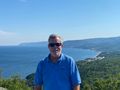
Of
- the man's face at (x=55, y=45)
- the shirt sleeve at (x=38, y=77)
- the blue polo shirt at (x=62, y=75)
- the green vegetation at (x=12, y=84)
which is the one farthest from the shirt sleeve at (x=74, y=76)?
the green vegetation at (x=12, y=84)

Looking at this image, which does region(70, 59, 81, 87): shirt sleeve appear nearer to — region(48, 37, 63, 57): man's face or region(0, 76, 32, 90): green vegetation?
region(48, 37, 63, 57): man's face

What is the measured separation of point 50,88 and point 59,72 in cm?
20

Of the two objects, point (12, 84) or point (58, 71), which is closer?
point (58, 71)

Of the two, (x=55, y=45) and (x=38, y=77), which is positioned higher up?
(x=55, y=45)

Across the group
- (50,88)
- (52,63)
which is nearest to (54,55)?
(52,63)

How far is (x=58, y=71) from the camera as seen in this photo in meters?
3.49

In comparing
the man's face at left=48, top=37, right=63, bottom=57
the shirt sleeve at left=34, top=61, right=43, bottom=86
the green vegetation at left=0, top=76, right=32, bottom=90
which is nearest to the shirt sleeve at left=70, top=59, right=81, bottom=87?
the man's face at left=48, top=37, right=63, bottom=57

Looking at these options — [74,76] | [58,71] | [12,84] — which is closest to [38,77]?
[58,71]

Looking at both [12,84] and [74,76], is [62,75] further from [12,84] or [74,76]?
[12,84]

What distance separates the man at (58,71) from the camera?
136 inches

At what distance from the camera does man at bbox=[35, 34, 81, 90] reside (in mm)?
3461

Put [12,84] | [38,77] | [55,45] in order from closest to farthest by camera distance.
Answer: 1. [55,45]
2. [38,77]
3. [12,84]

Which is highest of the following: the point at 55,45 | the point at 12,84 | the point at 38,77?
the point at 55,45

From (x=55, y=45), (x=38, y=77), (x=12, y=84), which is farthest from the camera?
(x=12, y=84)
